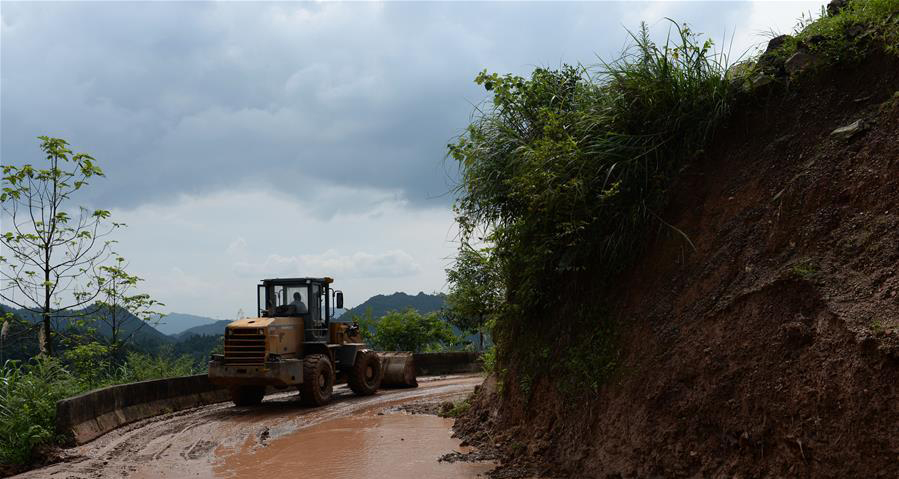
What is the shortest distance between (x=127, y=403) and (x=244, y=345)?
2531mm

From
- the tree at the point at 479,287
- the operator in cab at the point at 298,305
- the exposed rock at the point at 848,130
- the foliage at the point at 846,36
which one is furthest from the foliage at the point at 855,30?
the operator in cab at the point at 298,305

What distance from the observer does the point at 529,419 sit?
27.9 feet

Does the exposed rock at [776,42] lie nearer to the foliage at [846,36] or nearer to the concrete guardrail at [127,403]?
the foliage at [846,36]

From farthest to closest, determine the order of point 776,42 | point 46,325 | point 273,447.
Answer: point 46,325
point 273,447
point 776,42

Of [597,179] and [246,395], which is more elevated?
[597,179]

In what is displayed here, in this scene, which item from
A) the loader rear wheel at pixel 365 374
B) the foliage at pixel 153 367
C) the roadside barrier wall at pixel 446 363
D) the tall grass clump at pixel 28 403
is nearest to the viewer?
the tall grass clump at pixel 28 403

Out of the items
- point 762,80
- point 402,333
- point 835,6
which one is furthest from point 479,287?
point 402,333

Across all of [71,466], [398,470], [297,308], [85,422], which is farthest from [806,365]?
[297,308]

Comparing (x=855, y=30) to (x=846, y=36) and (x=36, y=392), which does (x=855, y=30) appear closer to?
(x=846, y=36)

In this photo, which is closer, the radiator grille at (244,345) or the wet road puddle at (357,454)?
the wet road puddle at (357,454)

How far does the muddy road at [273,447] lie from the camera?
862 cm

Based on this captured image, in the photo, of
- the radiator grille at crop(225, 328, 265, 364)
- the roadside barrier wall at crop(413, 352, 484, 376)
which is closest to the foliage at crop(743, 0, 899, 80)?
the radiator grille at crop(225, 328, 265, 364)

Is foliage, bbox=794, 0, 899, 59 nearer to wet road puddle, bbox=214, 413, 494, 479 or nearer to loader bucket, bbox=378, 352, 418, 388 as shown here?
wet road puddle, bbox=214, 413, 494, 479

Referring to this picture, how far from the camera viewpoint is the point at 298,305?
16.1m
